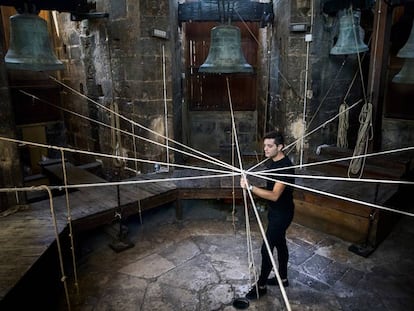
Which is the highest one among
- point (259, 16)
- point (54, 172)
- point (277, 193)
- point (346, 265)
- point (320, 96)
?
point (259, 16)

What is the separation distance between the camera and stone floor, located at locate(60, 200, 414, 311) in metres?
2.95

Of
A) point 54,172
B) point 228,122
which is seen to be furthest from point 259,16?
point 54,172

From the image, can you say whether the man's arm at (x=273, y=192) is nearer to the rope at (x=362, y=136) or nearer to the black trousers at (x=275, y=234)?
the black trousers at (x=275, y=234)

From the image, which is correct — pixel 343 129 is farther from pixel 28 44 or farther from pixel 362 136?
pixel 28 44

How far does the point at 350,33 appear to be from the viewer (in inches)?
173

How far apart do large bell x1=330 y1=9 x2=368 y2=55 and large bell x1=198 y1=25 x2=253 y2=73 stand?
4.25 feet

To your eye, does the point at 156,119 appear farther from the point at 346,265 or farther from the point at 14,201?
the point at 346,265

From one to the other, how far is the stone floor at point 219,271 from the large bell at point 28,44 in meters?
2.06

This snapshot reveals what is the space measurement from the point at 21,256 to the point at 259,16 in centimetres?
445

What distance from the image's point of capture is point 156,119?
488cm

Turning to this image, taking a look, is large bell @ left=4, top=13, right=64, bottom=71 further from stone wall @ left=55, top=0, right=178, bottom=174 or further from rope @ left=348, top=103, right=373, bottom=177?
rope @ left=348, top=103, right=373, bottom=177

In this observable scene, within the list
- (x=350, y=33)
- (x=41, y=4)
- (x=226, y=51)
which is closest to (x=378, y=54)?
(x=350, y=33)

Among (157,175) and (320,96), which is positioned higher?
(320,96)

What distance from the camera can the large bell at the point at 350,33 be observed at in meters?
4.35
